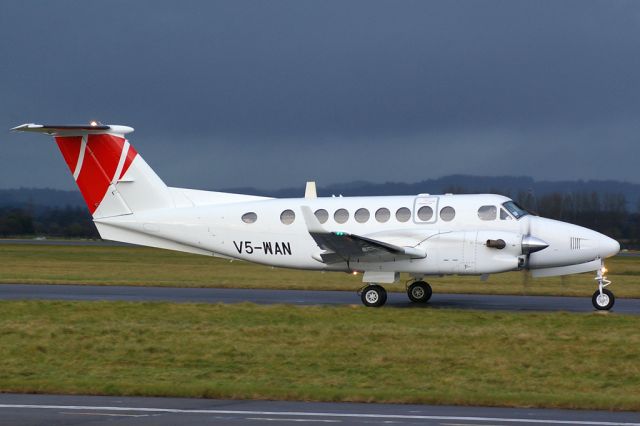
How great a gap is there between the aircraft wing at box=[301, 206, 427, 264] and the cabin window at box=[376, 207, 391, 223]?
4.00ft

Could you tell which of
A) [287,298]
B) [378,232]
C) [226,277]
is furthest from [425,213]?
[226,277]

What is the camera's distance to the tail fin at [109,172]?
89.2ft

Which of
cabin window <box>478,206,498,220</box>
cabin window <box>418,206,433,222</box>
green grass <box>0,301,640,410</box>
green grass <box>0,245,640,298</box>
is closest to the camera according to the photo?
green grass <box>0,301,640,410</box>

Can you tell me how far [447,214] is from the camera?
25.1 metres

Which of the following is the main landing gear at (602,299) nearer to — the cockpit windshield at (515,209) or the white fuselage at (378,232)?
the white fuselage at (378,232)

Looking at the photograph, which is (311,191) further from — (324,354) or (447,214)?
(324,354)

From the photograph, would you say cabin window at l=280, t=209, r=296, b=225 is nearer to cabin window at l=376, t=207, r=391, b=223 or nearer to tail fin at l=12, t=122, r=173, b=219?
cabin window at l=376, t=207, r=391, b=223

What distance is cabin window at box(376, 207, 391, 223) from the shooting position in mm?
25719

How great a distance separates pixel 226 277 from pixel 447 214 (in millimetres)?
16944

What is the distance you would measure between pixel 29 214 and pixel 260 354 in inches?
4027

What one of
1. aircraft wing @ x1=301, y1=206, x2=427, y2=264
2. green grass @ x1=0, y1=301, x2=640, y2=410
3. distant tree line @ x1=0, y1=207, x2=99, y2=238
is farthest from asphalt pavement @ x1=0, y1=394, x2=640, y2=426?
distant tree line @ x1=0, y1=207, x2=99, y2=238

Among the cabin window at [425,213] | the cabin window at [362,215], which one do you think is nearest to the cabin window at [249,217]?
the cabin window at [362,215]

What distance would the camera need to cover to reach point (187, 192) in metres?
28.0

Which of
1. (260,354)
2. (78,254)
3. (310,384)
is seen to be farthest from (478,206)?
(78,254)
